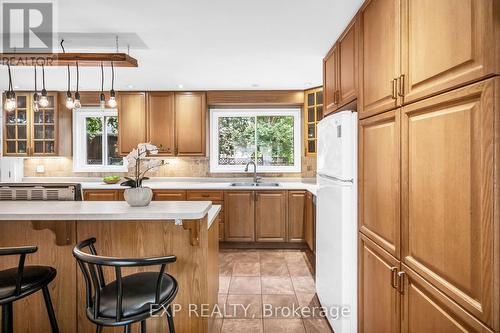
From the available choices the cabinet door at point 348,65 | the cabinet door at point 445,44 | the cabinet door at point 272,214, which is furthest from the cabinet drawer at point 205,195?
the cabinet door at point 445,44

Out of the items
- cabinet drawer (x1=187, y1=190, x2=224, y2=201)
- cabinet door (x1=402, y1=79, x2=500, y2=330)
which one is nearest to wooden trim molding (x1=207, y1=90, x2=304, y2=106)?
cabinet drawer (x1=187, y1=190, x2=224, y2=201)

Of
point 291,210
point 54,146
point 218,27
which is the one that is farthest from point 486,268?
point 54,146

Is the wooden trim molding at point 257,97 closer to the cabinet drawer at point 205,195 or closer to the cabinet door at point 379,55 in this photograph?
the cabinet drawer at point 205,195

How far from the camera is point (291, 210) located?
434cm

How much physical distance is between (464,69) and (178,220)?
155cm

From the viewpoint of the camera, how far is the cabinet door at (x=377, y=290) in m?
1.53

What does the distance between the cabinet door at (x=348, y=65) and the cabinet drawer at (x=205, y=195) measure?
2.42 metres

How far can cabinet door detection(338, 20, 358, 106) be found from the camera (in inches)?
81.7

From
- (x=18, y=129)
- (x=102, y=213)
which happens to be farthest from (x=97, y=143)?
(x=102, y=213)

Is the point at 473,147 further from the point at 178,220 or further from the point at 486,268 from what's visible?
the point at 178,220

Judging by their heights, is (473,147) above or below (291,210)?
above

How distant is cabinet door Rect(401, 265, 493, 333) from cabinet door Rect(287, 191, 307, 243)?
9.44ft

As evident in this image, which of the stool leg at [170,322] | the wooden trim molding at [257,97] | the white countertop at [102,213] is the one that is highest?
the wooden trim molding at [257,97]

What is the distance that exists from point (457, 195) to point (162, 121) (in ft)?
13.6
